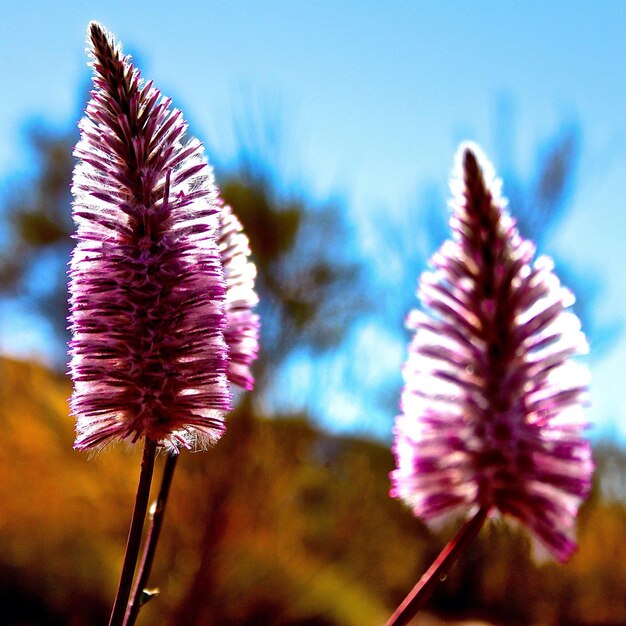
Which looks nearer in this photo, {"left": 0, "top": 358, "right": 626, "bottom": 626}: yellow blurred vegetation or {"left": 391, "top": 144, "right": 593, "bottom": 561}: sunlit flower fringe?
{"left": 391, "top": 144, "right": 593, "bottom": 561}: sunlit flower fringe

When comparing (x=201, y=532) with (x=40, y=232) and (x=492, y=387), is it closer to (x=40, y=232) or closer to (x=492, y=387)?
(x=492, y=387)

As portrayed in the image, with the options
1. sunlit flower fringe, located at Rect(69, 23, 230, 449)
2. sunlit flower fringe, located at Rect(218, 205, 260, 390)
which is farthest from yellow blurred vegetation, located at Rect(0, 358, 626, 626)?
sunlit flower fringe, located at Rect(69, 23, 230, 449)

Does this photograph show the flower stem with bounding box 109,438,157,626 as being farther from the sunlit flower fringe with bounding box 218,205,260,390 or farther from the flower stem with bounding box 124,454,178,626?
the sunlit flower fringe with bounding box 218,205,260,390

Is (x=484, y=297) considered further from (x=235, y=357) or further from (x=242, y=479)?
(x=242, y=479)

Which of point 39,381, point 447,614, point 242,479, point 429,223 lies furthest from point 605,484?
point 39,381

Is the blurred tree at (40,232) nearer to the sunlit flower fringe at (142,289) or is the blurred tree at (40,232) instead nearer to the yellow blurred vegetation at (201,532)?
the yellow blurred vegetation at (201,532)
